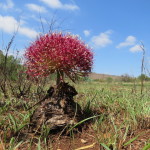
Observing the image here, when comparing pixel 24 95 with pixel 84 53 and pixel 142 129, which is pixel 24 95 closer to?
pixel 84 53

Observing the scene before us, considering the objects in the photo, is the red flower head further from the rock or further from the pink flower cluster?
the rock

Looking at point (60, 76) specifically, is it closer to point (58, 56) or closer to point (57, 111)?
point (58, 56)

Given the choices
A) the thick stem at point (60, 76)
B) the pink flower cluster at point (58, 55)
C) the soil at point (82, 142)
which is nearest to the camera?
the soil at point (82, 142)

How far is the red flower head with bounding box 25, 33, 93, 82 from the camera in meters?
2.66

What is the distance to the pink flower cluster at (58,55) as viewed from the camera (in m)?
2.66

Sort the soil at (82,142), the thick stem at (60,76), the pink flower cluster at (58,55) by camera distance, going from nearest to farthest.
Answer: the soil at (82,142), the pink flower cluster at (58,55), the thick stem at (60,76)

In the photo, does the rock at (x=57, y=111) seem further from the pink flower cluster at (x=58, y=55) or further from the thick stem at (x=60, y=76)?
the pink flower cluster at (x=58, y=55)

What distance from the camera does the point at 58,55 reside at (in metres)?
2.64

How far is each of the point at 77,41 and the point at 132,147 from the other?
1495mm

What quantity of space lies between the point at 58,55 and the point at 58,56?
15 millimetres

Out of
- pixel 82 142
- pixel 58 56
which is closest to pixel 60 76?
pixel 58 56

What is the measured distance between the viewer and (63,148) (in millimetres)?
2443

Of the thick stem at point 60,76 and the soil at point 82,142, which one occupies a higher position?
the thick stem at point 60,76

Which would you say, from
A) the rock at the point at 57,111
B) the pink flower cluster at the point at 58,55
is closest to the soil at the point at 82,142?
the rock at the point at 57,111
